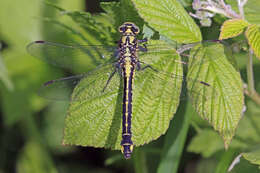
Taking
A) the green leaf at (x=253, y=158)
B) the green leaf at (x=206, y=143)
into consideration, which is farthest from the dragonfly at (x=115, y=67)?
the green leaf at (x=206, y=143)

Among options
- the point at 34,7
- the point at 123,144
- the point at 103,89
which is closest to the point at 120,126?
the point at 123,144

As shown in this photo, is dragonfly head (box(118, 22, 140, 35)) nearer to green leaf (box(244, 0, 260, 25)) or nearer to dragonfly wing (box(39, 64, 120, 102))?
dragonfly wing (box(39, 64, 120, 102))

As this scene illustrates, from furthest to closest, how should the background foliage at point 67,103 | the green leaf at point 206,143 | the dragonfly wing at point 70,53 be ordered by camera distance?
1. the green leaf at point 206,143
2. the dragonfly wing at point 70,53
3. the background foliage at point 67,103


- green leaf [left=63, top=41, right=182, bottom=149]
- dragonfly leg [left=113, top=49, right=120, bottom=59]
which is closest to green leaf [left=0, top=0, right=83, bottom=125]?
dragonfly leg [left=113, top=49, right=120, bottom=59]

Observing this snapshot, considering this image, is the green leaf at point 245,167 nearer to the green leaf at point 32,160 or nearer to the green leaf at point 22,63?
the green leaf at point 32,160

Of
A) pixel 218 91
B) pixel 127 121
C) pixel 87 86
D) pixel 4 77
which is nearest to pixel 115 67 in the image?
pixel 87 86

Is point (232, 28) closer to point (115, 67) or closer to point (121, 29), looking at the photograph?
point (121, 29)

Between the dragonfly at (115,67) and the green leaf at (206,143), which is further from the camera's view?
the green leaf at (206,143)
